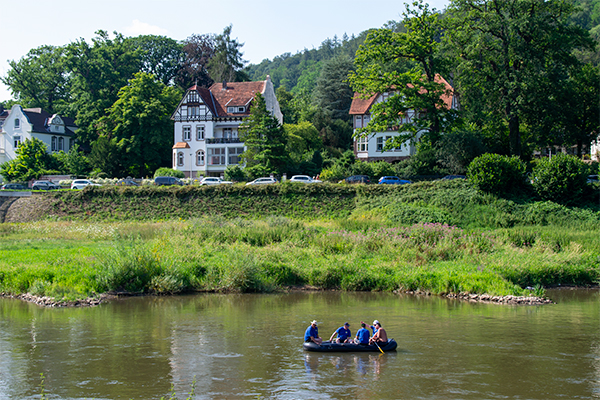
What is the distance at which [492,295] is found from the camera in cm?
2458

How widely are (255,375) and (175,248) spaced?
15655 mm

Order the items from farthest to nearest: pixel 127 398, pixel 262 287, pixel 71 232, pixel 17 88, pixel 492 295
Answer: pixel 17 88 → pixel 71 232 → pixel 262 287 → pixel 492 295 → pixel 127 398

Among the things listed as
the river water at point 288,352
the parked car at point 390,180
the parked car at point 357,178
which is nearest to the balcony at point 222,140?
the parked car at point 357,178

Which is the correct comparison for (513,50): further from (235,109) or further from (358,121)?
(235,109)

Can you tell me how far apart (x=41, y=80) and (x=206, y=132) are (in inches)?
1358

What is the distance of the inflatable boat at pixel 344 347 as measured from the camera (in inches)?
660

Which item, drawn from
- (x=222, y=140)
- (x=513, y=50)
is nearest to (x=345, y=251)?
(x=513, y=50)

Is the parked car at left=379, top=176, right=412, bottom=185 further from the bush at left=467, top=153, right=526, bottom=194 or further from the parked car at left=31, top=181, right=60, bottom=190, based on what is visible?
the parked car at left=31, top=181, right=60, bottom=190

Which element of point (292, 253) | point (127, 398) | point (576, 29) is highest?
point (576, 29)

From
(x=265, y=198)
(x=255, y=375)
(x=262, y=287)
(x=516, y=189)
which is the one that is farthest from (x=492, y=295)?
(x=265, y=198)

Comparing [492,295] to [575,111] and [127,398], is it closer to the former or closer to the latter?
[127,398]

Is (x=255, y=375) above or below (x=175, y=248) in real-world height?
below

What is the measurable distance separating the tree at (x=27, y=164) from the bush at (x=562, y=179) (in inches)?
2316

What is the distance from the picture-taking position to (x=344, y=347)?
1698cm
